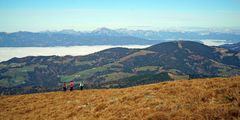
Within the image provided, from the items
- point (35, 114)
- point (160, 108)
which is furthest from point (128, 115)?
point (35, 114)

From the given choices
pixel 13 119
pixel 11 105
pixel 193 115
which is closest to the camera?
pixel 193 115

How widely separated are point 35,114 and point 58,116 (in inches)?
169

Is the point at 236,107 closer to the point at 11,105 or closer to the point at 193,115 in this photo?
the point at 193,115

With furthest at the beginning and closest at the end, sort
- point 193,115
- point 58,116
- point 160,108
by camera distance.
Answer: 1. point 58,116
2. point 160,108
3. point 193,115

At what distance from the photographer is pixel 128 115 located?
69.3 feet

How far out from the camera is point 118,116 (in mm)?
21812

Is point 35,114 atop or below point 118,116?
below

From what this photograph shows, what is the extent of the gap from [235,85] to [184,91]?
4.44 m

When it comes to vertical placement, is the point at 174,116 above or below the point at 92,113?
above

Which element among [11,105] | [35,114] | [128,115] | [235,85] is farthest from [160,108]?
[11,105]

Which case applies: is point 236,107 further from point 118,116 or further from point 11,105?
point 11,105

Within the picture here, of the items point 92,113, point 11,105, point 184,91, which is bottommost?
point 11,105

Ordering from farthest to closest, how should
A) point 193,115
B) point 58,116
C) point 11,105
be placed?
point 11,105
point 58,116
point 193,115

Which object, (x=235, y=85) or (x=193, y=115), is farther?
(x=235, y=85)
